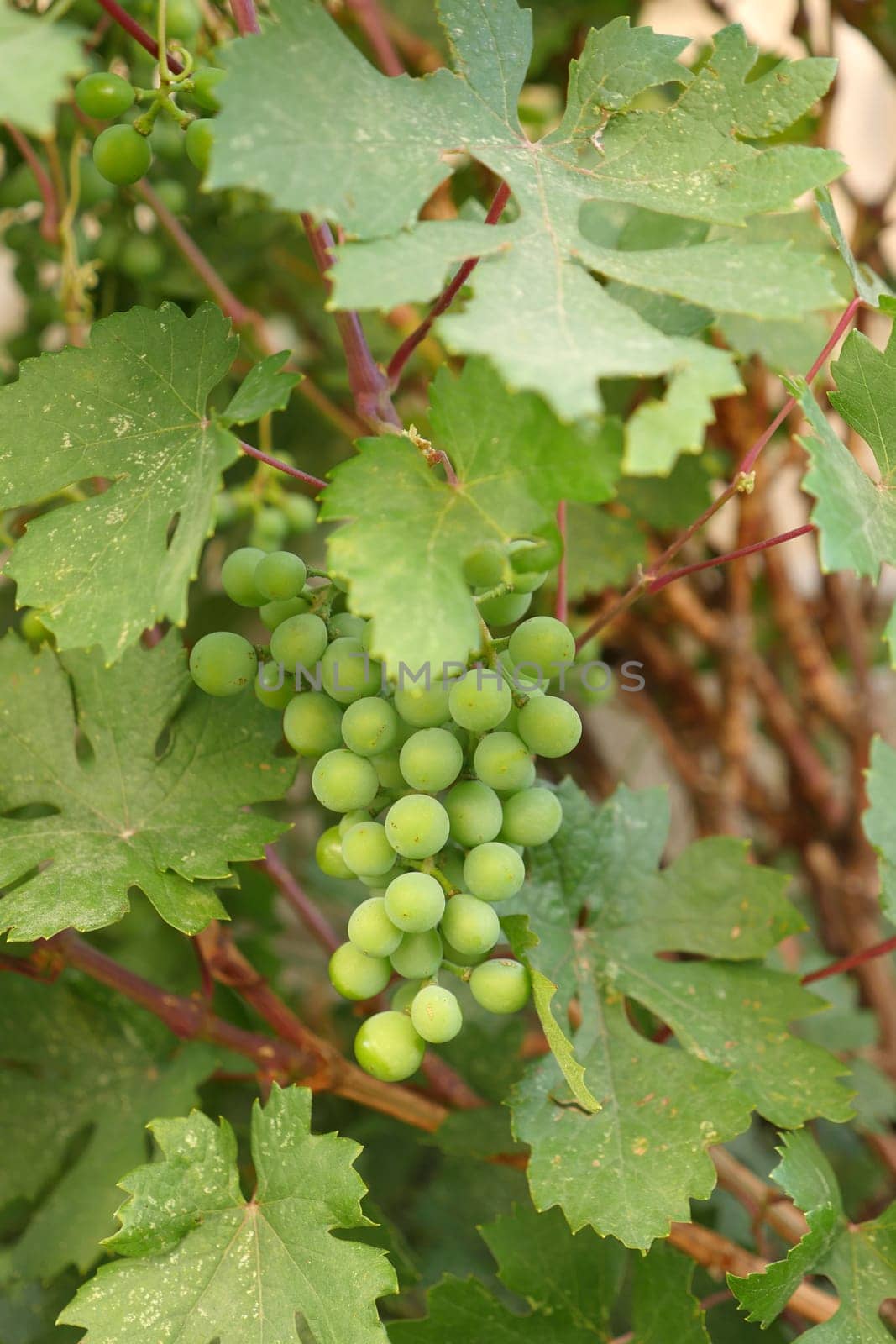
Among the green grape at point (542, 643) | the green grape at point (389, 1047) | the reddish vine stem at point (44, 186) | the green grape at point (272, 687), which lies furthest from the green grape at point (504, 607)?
the reddish vine stem at point (44, 186)

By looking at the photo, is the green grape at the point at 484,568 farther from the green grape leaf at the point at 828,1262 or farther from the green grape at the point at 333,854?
the green grape leaf at the point at 828,1262

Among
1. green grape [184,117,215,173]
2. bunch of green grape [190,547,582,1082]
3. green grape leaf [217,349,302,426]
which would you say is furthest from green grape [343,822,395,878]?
green grape [184,117,215,173]

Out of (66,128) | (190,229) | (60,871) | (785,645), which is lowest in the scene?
(785,645)

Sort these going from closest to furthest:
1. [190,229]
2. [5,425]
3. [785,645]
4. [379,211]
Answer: [379,211] < [5,425] < [190,229] < [785,645]

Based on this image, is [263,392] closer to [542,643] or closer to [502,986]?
[542,643]

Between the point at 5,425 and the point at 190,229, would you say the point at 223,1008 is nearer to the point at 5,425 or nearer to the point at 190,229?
the point at 5,425

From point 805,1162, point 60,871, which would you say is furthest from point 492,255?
point 805,1162

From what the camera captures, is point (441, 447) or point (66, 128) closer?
point (441, 447)

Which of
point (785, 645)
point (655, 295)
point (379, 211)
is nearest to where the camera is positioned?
point (379, 211)

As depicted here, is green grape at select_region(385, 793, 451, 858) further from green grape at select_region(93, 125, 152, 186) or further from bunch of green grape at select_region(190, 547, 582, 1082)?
green grape at select_region(93, 125, 152, 186)
